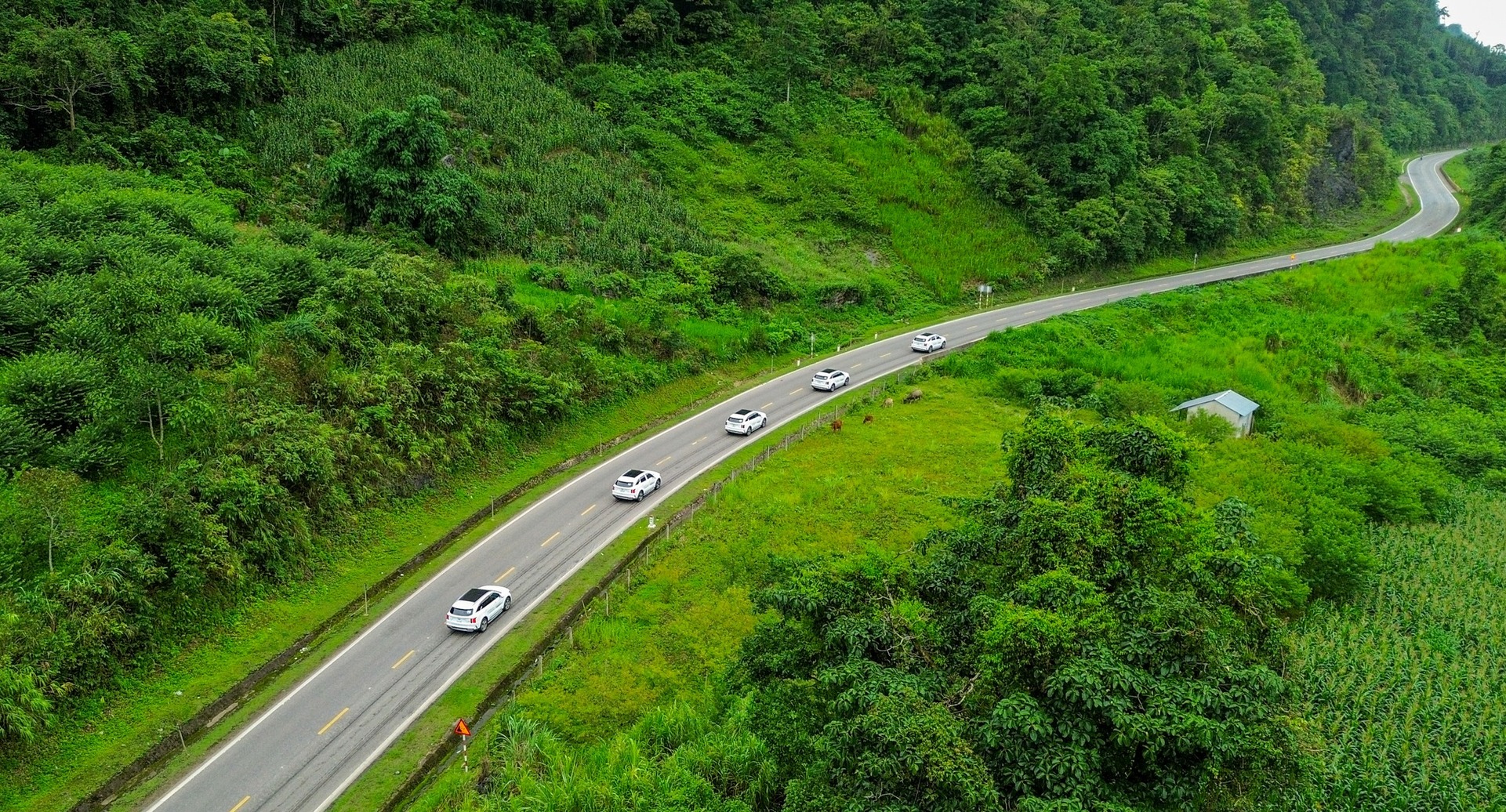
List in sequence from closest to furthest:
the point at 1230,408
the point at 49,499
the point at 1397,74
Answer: the point at 49,499 → the point at 1230,408 → the point at 1397,74

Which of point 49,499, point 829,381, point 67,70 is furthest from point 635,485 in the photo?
point 67,70

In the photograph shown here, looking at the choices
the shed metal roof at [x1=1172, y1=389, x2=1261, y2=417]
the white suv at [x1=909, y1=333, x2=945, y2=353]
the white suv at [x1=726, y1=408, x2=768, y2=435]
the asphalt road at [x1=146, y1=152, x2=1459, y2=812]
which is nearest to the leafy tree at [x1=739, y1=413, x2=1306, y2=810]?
the asphalt road at [x1=146, y1=152, x2=1459, y2=812]

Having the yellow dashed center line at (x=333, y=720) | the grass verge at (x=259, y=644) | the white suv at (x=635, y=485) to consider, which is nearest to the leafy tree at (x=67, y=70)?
the grass verge at (x=259, y=644)

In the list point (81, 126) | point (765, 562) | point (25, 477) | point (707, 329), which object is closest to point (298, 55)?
point (81, 126)

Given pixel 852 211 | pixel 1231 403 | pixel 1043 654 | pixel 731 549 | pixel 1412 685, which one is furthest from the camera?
pixel 852 211

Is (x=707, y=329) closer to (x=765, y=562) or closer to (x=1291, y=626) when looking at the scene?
(x=765, y=562)

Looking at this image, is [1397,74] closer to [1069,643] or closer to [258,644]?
[1069,643]

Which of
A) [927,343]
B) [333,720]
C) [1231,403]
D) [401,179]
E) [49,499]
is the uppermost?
[401,179]

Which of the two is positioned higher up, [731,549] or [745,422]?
[745,422]

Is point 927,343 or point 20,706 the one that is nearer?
point 20,706
